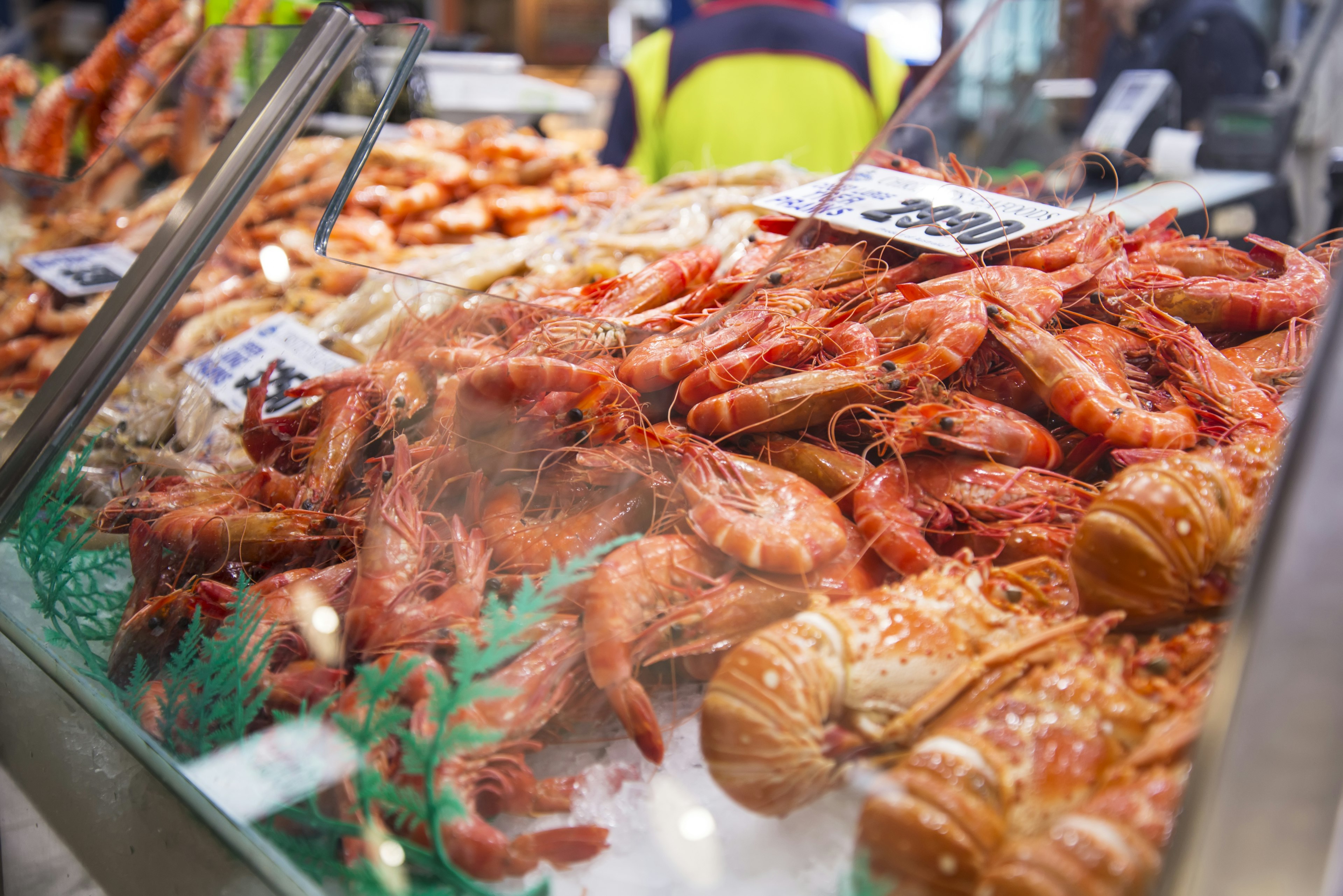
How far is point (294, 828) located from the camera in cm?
96

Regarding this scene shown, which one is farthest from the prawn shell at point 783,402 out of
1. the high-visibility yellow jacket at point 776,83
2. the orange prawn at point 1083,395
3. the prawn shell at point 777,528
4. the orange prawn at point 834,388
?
the high-visibility yellow jacket at point 776,83

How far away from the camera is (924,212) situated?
150 centimetres

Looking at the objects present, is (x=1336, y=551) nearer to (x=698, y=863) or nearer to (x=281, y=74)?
(x=698, y=863)

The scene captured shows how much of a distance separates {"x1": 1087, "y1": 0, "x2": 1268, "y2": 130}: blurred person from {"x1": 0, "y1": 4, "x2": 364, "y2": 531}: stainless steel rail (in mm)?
2653

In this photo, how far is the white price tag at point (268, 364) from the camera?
1744 mm

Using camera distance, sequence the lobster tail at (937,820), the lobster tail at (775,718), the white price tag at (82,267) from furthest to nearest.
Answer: the white price tag at (82,267), the lobster tail at (775,718), the lobster tail at (937,820)

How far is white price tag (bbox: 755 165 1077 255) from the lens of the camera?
1.46 meters

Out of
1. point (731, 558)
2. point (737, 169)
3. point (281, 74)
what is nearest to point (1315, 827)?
point (731, 558)

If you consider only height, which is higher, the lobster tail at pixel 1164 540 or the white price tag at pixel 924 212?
the white price tag at pixel 924 212

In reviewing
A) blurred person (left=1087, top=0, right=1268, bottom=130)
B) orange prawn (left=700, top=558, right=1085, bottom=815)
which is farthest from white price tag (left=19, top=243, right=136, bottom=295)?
blurred person (left=1087, top=0, right=1268, bottom=130)

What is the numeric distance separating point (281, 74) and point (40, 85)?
3949 mm

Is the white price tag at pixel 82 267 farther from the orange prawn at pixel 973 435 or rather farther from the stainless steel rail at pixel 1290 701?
the stainless steel rail at pixel 1290 701

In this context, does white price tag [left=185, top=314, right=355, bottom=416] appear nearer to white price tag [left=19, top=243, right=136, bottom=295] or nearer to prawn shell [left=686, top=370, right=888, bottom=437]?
white price tag [left=19, top=243, right=136, bottom=295]

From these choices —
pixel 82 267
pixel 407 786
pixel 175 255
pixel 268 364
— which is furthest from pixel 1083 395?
pixel 82 267
